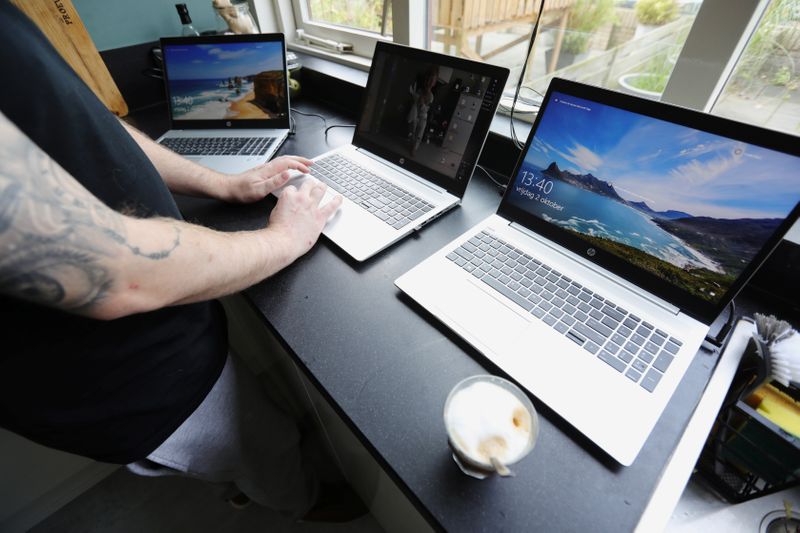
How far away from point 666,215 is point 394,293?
48 cm

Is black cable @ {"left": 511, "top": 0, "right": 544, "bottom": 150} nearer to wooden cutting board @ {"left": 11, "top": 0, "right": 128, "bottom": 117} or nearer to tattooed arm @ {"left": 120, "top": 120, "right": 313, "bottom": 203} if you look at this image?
tattooed arm @ {"left": 120, "top": 120, "right": 313, "bottom": 203}

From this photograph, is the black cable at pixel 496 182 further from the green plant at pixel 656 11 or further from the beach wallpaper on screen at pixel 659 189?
the green plant at pixel 656 11

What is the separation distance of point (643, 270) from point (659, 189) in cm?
14

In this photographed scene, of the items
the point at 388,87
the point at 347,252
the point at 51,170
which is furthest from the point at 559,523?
the point at 388,87

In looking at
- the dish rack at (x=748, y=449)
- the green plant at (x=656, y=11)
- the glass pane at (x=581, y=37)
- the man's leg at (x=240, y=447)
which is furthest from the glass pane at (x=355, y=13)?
the dish rack at (x=748, y=449)

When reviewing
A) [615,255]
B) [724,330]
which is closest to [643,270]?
[615,255]

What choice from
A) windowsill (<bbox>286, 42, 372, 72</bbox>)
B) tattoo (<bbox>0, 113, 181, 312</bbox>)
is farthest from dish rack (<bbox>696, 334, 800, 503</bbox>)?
windowsill (<bbox>286, 42, 372, 72</bbox>)

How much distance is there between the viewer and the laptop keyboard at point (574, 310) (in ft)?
1.67

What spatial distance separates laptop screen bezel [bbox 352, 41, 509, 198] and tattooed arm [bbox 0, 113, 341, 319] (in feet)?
1.72

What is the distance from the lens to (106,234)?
37cm

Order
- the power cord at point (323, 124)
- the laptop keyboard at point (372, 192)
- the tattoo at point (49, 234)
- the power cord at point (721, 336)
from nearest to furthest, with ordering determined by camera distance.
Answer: the tattoo at point (49, 234)
the power cord at point (721, 336)
the laptop keyboard at point (372, 192)
the power cord at point (323, 124)

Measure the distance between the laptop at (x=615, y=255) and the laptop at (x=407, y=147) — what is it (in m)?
0.14

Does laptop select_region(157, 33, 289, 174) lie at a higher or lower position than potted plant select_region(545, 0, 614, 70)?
lower

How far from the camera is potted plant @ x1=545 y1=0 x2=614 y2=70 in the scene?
0.86m
